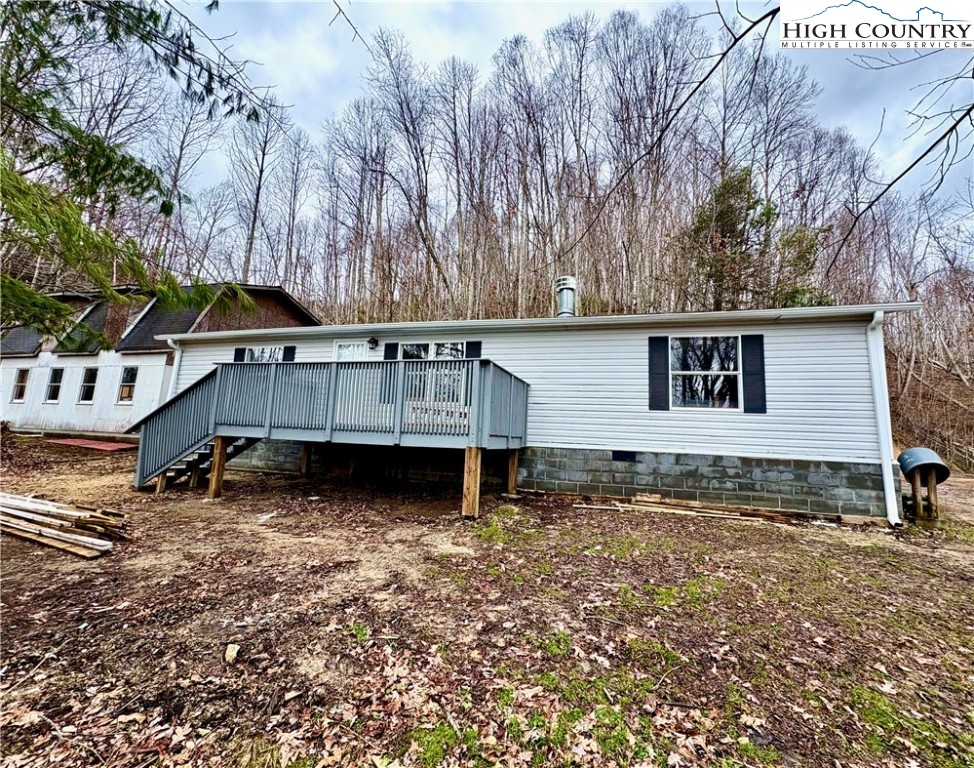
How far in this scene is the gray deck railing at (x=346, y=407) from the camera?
254 inches

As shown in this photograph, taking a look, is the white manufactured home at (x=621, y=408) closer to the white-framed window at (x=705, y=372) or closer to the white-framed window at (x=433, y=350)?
the white-framed window at (x=705, y=372)

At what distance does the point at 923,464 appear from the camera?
6.65 m

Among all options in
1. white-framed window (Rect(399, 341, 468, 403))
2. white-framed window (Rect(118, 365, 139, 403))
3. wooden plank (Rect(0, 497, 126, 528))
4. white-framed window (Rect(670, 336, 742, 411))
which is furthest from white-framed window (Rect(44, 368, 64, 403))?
white-framed window (Rect(670, 336, 742, 411))

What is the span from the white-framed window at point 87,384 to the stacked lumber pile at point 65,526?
466 inches

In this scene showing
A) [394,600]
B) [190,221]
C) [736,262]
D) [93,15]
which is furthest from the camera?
[190,221]

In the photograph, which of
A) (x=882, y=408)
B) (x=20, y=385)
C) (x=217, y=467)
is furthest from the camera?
(x=20, y=385)

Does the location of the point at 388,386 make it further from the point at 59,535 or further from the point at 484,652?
the point at 484,652

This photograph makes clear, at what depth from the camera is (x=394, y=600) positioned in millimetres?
3639

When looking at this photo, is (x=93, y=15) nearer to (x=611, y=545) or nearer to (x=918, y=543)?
(x=611, y=545)

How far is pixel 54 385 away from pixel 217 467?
43.2 feet

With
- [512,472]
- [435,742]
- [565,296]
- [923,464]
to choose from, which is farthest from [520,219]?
[435,742]

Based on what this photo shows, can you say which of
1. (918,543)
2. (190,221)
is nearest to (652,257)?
(918,543)

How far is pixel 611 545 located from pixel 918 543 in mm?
4096

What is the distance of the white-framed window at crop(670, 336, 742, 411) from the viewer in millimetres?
7367
